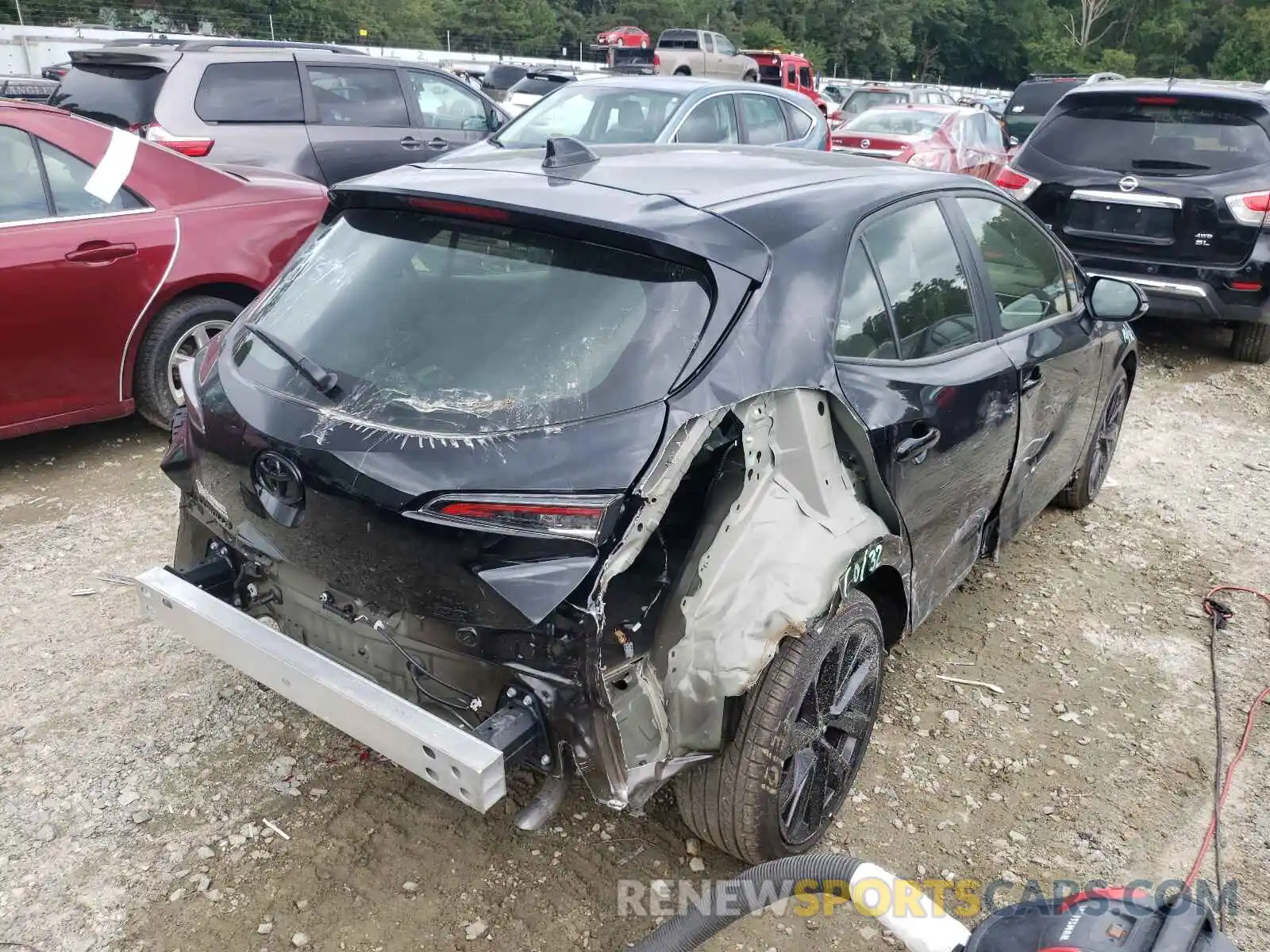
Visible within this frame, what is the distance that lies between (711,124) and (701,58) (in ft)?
77.5

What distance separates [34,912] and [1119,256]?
701cm

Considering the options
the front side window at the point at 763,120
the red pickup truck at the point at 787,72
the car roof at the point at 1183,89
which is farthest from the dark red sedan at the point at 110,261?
the red pickup truck at the point at 787,72

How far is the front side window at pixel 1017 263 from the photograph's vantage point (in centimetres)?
337

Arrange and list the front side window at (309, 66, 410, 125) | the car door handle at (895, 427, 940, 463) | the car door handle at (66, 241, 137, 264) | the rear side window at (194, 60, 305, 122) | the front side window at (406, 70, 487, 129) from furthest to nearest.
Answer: the front side window at (406, 70, 487, 129) < the front side window at (309, 66, 410, 125) < the rear side window at (194, 60, 305, 122) < the car door handle at (66, 241, 137, 264) < the car door handle at (895, 427, 940, 463)

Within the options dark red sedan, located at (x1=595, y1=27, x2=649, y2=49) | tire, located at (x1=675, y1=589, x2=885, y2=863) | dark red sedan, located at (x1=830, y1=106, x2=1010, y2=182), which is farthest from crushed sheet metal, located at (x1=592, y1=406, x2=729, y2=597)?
dark red sedan, located at (x1=595, y1=27, x2=649, y2=49)

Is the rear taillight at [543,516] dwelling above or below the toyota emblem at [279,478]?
above

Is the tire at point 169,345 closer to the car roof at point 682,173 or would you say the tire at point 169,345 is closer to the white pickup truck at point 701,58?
the car roof at point 682,173

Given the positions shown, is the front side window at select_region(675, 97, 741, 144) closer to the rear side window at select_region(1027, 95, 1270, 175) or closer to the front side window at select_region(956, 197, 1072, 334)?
the rear side window at select_region(1027, 95, 1270, 175)

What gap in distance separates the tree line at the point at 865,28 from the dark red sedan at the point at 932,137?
30.9m

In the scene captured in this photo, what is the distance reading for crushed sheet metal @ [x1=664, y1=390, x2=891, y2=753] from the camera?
215 centimetres

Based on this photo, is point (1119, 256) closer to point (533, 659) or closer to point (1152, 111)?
point (1152, 111)

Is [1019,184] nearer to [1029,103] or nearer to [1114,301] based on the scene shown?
[1114,301]

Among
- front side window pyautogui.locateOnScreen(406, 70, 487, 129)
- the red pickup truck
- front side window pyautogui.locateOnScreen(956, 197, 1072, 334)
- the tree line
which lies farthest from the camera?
the tree line

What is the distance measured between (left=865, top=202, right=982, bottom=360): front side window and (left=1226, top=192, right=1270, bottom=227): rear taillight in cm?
442
